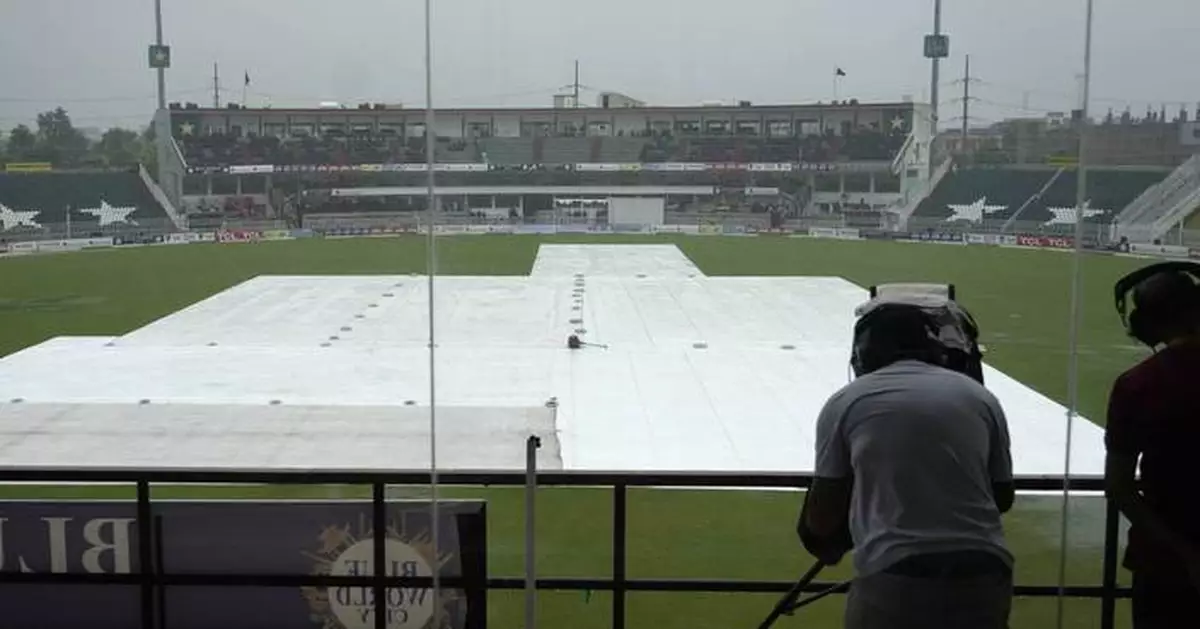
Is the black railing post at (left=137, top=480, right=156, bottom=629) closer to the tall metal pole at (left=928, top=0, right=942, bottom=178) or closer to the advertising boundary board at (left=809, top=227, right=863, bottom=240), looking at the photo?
the tall metal pole at (left=928, top=0, right=942, bottom=178)

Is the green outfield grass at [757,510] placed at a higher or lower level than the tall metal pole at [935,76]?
lower

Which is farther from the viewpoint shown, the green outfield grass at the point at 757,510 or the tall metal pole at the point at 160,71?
the tall metal pole at the point at 160,71

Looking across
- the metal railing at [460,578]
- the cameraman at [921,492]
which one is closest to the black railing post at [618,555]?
the metal railing at [460,578]

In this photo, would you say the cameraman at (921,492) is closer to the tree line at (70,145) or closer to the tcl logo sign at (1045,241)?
the tcl logo sign at (1045,241)

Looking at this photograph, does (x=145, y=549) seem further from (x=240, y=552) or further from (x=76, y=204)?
(x=76, y=204)

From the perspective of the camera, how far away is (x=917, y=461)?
3.15 feet

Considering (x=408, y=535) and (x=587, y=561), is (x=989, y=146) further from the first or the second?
(x=408, y=535)

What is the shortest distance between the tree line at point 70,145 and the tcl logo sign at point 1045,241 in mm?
2539

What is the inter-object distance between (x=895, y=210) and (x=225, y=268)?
24.2ft

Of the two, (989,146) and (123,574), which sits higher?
(989,146)

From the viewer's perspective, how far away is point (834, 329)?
6.16 m

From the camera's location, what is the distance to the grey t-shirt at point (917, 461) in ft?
3.15

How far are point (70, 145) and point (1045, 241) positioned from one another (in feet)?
9.49

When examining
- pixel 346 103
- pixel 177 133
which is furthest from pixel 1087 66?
pixel 177 133
